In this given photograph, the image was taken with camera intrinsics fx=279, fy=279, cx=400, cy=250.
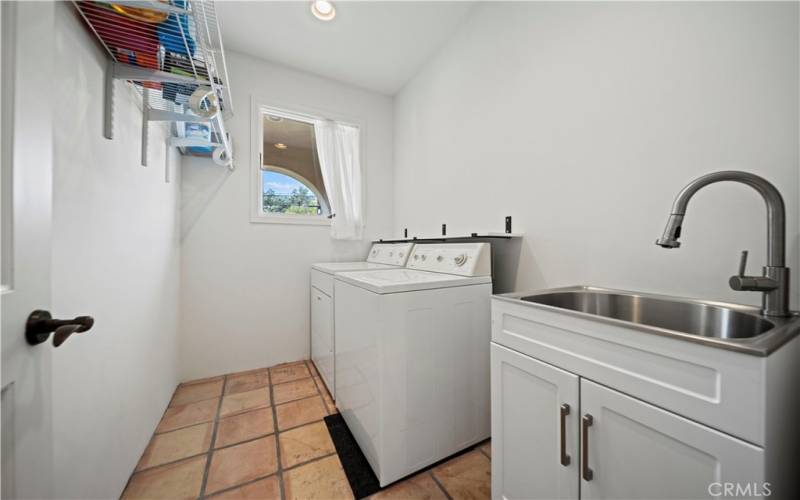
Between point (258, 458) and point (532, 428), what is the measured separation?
1357mm

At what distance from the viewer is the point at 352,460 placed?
142 centimetres

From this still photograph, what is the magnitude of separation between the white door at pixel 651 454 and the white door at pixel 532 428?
4 cm

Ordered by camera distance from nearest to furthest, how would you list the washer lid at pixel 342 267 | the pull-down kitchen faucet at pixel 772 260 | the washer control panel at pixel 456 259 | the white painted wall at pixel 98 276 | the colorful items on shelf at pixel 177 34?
the pull-down kitchen faucet at pixel 772 260
the white painted wall at pixel 98 276
the colorful items on shelf at pixel 177 34
the washer control panel at pixel 456 259
the washer lid at pixel 342 267

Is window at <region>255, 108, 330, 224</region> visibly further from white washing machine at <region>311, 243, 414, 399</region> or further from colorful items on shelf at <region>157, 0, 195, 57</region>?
colorful items on shelf at <region>157, 0, 195, 57</region>

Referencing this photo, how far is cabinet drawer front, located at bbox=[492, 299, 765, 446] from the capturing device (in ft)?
1.79

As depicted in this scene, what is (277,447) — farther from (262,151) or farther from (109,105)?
(262,151)

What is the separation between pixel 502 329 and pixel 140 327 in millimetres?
1746

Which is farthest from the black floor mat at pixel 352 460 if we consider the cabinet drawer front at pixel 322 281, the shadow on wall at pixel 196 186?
the shadow on wall at pixel 196 186

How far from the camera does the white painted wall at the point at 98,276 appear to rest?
0.85 metres

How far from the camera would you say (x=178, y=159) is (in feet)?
7.05

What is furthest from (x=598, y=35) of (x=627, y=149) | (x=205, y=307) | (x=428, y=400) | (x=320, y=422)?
(x=205, y=307)

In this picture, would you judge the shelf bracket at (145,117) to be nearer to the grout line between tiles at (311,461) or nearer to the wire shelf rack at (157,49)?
the wire shelf rack at (157,49)

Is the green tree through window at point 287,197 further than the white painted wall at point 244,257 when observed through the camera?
Yes

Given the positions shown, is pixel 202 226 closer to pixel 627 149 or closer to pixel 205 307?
pixel 205 307
